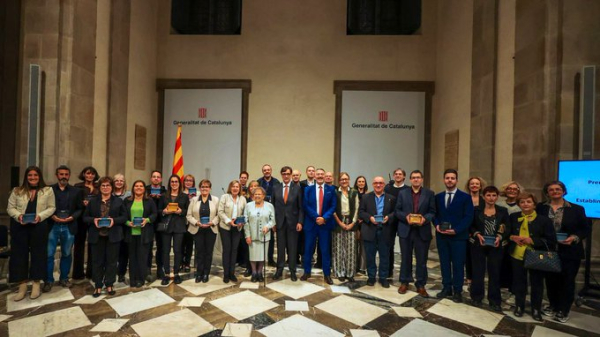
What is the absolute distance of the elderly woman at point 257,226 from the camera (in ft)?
14.5

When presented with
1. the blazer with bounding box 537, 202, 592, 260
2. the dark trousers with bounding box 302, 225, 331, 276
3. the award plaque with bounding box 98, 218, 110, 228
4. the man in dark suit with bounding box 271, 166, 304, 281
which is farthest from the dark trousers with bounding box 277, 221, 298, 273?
the blazer with bounding box 537, 202, 592, 260

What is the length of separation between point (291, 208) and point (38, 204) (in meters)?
3.11

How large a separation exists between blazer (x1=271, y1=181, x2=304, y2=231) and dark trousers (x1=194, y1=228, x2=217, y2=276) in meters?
0.95

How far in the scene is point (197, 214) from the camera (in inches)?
175

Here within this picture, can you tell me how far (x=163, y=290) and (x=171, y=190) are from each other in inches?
51.9

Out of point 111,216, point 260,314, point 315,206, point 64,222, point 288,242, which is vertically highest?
point 315,206

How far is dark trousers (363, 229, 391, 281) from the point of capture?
4.38 meters

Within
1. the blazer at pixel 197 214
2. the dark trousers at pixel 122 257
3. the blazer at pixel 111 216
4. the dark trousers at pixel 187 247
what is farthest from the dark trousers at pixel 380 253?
the dark trousers at pixel 122 257

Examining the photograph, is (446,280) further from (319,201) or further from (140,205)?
(140,205)

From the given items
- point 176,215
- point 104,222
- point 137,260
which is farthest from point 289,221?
point 104,222

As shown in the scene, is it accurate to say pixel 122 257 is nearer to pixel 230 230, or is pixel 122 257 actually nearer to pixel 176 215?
pixel 176 215

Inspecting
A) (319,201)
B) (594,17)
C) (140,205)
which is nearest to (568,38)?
(594,17)

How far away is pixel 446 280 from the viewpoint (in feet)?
13.3

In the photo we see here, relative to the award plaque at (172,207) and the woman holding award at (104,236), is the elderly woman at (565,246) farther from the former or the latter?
the woman holding award at (104,236)
